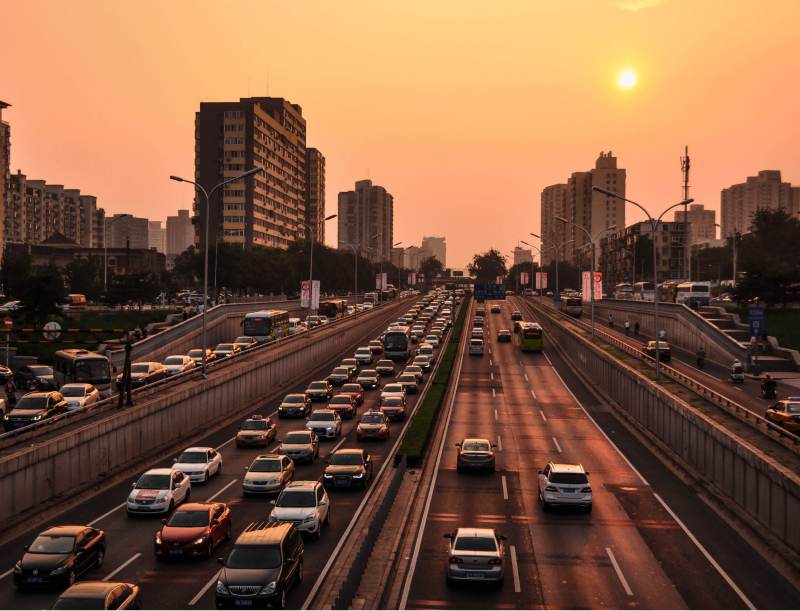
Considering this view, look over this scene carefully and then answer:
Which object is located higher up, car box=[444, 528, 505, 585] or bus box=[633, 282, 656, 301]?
bus box=[633, 282, 656, 301]

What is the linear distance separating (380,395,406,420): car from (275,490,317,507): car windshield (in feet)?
74.9

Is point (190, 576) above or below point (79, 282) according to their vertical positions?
below

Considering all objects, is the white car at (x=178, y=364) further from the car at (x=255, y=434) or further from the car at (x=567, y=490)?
the car at (x=567, y=490)

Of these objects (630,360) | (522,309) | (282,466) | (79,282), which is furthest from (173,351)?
(522,309)

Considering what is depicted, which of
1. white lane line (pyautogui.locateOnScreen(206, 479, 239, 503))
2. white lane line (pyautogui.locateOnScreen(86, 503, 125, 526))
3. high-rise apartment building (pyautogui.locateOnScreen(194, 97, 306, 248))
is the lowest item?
white lane line (pyautogui.locateOnScreen(86, 503, 125, 526))

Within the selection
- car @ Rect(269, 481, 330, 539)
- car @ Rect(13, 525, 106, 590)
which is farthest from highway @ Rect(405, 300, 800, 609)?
car @ Rect(13, 525, 106, 590)

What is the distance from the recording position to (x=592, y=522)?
27.6 m

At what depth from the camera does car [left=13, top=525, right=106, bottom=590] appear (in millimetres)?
20141

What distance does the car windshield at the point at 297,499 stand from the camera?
2503 cm

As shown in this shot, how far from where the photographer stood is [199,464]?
3278cm

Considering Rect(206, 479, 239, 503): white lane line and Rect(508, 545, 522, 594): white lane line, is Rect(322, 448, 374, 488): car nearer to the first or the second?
Rect(206, 479, 239, 503): white lane line

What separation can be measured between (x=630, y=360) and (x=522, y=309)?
277 ft

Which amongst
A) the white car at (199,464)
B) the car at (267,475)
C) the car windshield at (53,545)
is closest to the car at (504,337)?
the white car at (199,464)

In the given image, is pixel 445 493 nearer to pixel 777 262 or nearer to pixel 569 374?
pixel 569 374
